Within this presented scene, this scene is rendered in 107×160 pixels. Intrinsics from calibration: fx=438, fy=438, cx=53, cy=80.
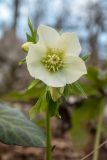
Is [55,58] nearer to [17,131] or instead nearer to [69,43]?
[69,43]

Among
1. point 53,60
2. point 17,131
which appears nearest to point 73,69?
point 53,60

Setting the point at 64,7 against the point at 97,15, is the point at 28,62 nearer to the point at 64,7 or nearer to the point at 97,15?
the point at 97,15

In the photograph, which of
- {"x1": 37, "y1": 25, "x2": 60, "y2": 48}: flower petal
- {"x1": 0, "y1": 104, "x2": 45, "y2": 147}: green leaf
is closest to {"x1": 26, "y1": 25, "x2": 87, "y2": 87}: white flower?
{"x1": 37, "y1": 25, "x2": 60, "y2": 48}: flower petal

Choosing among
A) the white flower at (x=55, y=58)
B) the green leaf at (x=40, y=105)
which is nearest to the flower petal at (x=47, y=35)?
the white flower at (x=55, y=58)

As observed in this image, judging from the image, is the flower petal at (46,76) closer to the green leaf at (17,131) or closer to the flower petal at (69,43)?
the flower petal at (69,43)

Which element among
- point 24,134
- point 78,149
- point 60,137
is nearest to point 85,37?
point 60,137
